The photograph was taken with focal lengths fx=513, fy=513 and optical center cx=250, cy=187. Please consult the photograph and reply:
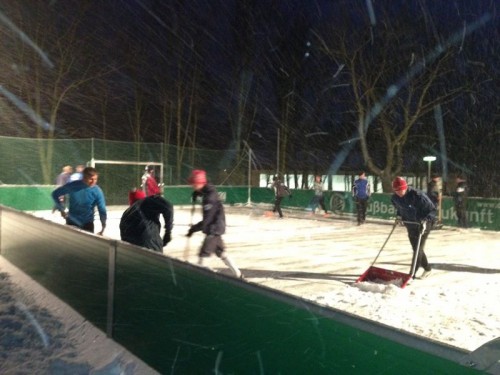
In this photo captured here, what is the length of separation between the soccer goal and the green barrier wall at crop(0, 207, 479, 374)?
20.1 metres

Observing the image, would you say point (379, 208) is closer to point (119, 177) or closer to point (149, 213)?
point (119, 177)

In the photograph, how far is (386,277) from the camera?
732cm

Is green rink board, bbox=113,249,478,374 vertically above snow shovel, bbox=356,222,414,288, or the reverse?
green rink board, bbox=113,249,478,374

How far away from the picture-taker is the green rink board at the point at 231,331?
86.7 inches

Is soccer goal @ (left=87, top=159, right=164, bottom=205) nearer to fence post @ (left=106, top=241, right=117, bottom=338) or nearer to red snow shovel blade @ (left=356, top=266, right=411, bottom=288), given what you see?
red snow shovel blade @ (left=356, top=266, right=411, bottom=288)

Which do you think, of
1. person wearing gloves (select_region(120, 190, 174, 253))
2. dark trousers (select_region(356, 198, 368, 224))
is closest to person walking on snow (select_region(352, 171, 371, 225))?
dark trousers (select_region(356, 198, 368, 224))

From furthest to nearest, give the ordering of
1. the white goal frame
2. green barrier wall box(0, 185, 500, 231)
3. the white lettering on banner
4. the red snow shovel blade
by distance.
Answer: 1. the white goal frame
2. the white lettering on banner
3. green barrier wall box(0, 185, 500, 231)
4. the red snow shovel blade

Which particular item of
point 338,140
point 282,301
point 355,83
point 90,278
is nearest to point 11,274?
point 90,278

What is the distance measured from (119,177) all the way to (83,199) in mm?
19973

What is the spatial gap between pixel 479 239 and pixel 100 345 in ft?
39.5

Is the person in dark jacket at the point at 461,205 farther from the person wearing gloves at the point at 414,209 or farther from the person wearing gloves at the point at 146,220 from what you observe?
the person wearing gloves at the point at 146,220

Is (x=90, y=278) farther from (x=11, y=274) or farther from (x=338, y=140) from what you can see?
(x=338, y=140)

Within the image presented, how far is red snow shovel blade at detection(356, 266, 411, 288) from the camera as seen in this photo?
23.4 ft

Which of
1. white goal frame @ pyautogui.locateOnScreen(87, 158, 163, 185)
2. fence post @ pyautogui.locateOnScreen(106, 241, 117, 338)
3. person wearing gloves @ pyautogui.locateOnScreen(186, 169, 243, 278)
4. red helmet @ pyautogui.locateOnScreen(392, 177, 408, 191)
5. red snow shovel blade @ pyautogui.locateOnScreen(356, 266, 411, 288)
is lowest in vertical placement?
red snow shovel blade @ pyautogui.locateOnScreen(356, 266, 411, 288)
